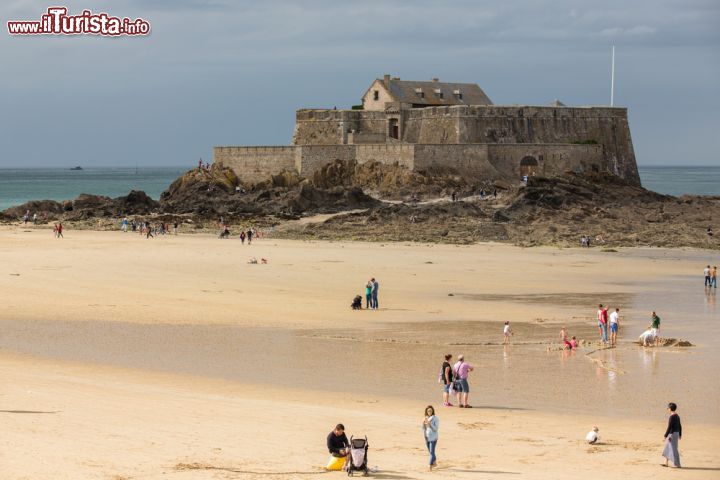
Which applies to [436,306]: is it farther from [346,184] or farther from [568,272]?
[346,184]

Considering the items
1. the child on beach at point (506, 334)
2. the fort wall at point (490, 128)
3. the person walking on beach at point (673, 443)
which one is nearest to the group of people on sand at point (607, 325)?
the child on beach at point (506, 334)

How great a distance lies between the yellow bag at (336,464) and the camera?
11719 mm

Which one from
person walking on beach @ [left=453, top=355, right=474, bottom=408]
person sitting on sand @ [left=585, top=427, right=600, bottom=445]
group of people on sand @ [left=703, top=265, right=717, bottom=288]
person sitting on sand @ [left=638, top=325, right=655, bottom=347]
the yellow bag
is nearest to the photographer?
the yellow bag

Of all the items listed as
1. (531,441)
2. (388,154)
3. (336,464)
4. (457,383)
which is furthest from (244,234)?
(336,464)

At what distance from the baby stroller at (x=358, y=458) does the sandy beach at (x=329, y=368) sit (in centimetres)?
17

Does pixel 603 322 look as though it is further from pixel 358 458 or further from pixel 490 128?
pixel 490 128

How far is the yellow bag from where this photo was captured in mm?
11719

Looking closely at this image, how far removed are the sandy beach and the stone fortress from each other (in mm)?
23422

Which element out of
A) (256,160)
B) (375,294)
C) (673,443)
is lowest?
(673,443)

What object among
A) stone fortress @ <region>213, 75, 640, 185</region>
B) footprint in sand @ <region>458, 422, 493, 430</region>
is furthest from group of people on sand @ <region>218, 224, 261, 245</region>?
footprint in sand @ <region>458, 422, 493, 430</region>

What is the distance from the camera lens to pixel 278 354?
61.8 feet

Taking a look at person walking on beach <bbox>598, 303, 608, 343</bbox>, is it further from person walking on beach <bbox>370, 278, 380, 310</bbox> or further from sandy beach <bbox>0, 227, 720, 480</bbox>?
person walking on beach <bbox>370, 278, 380, 310</bbox>

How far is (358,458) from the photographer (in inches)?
451

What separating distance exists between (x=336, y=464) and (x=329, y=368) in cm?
595
